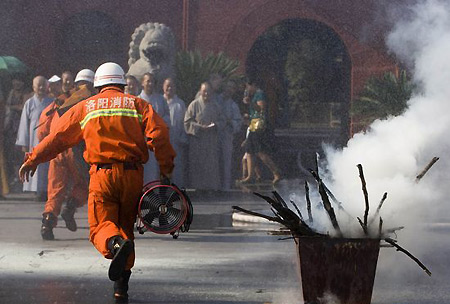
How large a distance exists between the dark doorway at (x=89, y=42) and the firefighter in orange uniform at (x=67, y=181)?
11.8 m

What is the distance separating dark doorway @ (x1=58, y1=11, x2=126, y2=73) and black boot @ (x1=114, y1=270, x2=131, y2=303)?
1746cm

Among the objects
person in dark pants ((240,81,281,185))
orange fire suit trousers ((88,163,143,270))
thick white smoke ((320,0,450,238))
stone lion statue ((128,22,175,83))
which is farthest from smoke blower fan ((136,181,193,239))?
stone lion statue ((128,22,175,83))

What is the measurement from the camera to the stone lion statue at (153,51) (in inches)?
915

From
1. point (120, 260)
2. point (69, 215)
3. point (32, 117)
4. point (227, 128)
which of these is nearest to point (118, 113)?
point (120, 260)

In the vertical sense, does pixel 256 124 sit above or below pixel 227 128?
above

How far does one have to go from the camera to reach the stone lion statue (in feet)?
76.2

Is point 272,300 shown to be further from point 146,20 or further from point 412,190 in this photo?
point 146,20

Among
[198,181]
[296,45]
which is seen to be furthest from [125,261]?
[296,45]

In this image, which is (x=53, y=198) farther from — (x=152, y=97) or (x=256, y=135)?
(x=256, y=135)

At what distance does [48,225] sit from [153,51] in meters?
10.0

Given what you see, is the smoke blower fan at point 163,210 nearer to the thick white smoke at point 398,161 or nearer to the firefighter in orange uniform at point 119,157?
the firefighter in orange uniform at point 119,157

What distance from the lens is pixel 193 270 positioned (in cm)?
1130

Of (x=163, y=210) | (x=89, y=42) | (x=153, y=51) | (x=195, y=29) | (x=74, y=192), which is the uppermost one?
(x=195, y=29)

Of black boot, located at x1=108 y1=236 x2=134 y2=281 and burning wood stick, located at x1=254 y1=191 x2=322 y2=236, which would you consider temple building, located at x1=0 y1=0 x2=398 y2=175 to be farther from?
burning wood stick, located at x1=254 y1=191 x2=322 y2=236
